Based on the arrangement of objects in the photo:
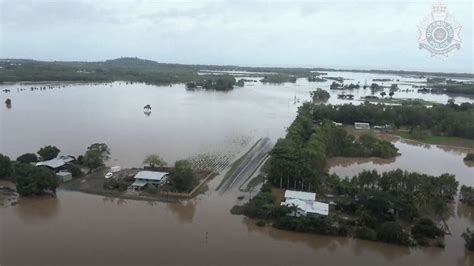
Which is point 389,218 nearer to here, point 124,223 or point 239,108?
point 124,223

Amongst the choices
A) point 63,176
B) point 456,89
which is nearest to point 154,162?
point 63,176

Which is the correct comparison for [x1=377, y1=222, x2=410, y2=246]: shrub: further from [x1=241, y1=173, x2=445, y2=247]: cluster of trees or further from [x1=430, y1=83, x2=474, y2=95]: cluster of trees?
[x1=430, y1=83, x2=474, y2=95]: cluster of trees

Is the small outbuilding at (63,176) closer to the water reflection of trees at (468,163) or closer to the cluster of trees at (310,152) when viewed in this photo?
the cluster of trees at (310,152)

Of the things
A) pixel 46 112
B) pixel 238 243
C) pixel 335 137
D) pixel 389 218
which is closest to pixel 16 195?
pixel 238 243

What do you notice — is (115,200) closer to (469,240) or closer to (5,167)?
(5,167)

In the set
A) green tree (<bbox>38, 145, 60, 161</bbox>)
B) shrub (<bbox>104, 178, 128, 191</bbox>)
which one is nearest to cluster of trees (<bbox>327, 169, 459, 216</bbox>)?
shrub (<bbox>104, 178, 128, 191</bbox>)

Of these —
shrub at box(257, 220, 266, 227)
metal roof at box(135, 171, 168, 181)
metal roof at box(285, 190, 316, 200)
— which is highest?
metal roof at box(135, 171, 168, 181)
